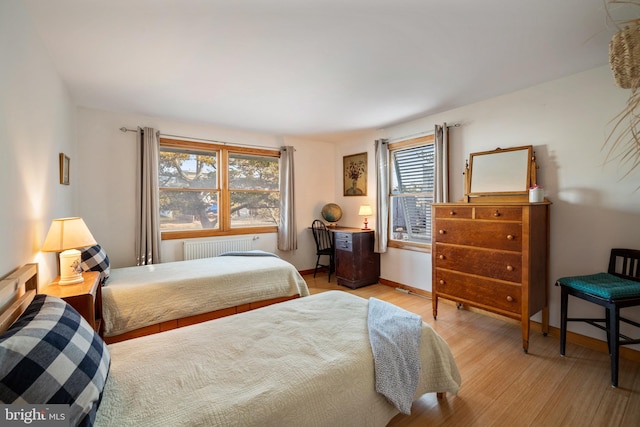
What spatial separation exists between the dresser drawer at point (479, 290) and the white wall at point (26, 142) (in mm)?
3323

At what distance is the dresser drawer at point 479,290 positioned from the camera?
2.48 metres

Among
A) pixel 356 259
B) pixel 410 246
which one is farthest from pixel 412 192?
pixel 356 259

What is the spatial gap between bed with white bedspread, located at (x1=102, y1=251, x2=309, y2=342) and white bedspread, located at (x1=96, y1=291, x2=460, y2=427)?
0.98 meters

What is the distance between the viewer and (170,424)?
0.95 m

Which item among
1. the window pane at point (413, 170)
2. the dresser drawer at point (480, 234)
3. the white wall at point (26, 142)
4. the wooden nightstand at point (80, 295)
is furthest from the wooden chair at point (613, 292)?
the white wall at point (26, 142)

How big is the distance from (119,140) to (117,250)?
53.8 inches

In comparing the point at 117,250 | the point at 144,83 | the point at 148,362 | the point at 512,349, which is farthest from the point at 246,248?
the point at 512,349

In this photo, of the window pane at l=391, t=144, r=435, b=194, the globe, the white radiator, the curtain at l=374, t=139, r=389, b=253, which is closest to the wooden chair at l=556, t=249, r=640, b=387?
the window pane at l=391, t=144, r=435, b=194

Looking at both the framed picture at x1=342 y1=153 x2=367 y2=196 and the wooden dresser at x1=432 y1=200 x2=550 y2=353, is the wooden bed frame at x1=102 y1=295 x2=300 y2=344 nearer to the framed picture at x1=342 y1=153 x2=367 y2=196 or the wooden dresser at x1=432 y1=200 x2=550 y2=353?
the wooden dresser at x1=432 y1=200 x2=550 y2=353

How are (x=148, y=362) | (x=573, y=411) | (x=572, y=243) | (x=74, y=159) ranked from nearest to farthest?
(x=148, y=362) < (x=573, y=411) < (x=572, y=243) < (x=74, y=159)

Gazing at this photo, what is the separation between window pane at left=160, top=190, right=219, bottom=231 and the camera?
3.87m

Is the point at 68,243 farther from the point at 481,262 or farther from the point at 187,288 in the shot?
the point at 481,262

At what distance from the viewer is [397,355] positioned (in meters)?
1.47

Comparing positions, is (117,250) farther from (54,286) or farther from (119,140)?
(54,286)
